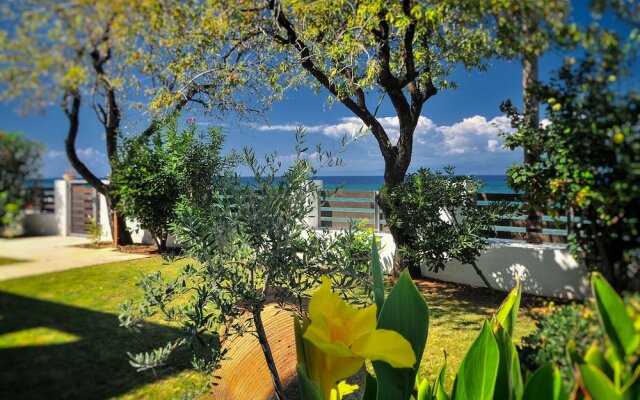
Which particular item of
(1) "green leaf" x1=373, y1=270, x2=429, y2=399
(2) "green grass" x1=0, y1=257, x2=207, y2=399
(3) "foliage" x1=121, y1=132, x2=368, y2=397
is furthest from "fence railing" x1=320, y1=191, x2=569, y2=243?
(2) "green grass" x1=0, y1=257, x2=207, y2=399

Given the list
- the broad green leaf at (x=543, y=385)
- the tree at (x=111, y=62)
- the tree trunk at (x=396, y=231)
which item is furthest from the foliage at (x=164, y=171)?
the tree trunk at (x=396, y=231)

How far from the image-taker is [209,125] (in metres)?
1.99

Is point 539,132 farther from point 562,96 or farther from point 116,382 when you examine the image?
point 116,382

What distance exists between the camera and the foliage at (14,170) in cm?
124

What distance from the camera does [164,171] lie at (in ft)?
7.09

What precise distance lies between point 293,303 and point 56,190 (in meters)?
0.85

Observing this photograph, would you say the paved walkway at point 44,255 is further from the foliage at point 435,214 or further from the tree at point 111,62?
the foliage at point 435,214

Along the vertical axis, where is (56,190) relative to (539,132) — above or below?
below

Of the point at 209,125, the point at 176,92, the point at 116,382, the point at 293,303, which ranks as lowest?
the point at 116,382

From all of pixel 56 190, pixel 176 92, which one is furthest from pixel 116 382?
pixel 176 92

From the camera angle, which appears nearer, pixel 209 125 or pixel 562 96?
pixel 562 96

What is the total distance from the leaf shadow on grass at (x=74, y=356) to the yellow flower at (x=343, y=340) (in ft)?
3.78

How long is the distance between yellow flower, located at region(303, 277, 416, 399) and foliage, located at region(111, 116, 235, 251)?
1.05m

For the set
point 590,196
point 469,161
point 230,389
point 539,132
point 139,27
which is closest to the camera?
point 590,196
